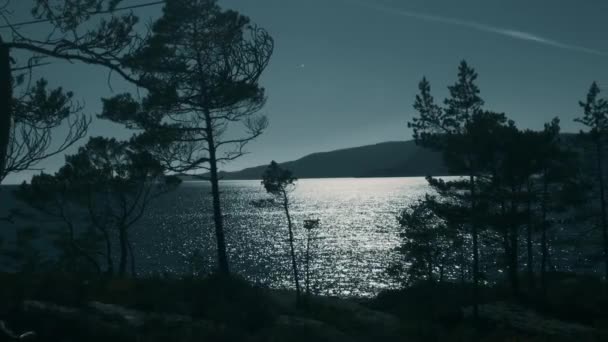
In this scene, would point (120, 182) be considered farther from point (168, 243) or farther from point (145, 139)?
point (168, 243)

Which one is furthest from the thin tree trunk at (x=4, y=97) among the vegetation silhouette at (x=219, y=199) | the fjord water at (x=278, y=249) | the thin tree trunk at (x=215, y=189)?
the fjord water at (x=278, y=249)

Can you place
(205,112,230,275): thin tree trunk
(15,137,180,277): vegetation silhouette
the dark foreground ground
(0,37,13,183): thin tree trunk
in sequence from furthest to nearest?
(15,137,180,277): vegetation silhouette < (205,112,230,275): thin tree trunk < the dark foreground ground < (0,37,13,183): thin tree trunk

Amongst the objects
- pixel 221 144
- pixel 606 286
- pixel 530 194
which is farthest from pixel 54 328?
pixel 606 286

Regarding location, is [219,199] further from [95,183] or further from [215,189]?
[95,183]

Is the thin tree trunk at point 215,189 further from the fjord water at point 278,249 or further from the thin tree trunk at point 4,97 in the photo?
the thin tree trunk at point 4,97

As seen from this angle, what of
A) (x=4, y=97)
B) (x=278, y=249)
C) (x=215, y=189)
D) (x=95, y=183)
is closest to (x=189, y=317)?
(x=4, y=97)

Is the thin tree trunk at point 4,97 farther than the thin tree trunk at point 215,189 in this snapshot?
No

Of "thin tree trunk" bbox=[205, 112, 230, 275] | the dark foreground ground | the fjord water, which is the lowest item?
the fjord water

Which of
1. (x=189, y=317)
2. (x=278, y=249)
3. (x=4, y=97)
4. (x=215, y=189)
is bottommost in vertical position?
(x=278, y=249)

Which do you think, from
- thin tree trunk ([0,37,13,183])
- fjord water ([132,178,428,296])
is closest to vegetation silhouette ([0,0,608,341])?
thin tree trunk ([0,37,13,183])

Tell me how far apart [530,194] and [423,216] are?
8832 mm

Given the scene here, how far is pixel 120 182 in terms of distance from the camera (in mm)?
24141

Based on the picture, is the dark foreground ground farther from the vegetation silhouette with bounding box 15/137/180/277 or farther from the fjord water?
the vegetation silhouette with bounding box 15/137/180/277

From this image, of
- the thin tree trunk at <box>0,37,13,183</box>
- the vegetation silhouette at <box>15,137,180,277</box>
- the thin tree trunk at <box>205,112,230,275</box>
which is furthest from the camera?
the vegetation silhouette at <box>15,137,180,277</box>
